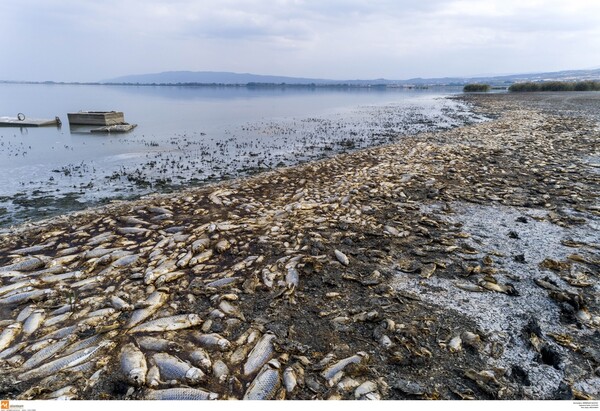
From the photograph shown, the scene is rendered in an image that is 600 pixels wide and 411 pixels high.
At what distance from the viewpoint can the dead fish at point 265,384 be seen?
4191 mm

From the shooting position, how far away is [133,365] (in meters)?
4.57

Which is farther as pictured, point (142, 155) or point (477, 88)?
point (477, 88)

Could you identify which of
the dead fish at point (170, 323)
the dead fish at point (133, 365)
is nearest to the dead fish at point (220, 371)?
the dead fish at point (133, 365)

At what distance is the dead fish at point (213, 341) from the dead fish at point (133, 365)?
80 centimetres

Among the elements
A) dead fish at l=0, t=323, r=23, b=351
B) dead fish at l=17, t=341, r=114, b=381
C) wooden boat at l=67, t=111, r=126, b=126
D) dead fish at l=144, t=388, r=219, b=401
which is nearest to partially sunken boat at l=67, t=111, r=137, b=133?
wooden boat at l=67, t=111, r=126, b=126

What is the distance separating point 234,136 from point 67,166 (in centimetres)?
1449

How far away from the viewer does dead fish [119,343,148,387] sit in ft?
14.3

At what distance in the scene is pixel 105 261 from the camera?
Answer: 7547 mm

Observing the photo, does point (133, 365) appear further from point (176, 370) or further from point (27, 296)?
point (27, 296)

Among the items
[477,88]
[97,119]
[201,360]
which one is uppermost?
[477,88]

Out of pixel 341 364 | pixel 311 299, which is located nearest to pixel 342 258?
pixel 311 299

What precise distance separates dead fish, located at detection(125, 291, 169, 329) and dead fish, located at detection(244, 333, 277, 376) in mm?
2073

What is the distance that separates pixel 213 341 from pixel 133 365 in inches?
43.1

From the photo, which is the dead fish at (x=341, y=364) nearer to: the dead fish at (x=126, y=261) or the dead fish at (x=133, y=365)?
the dead fish at (x=133, y=365)
